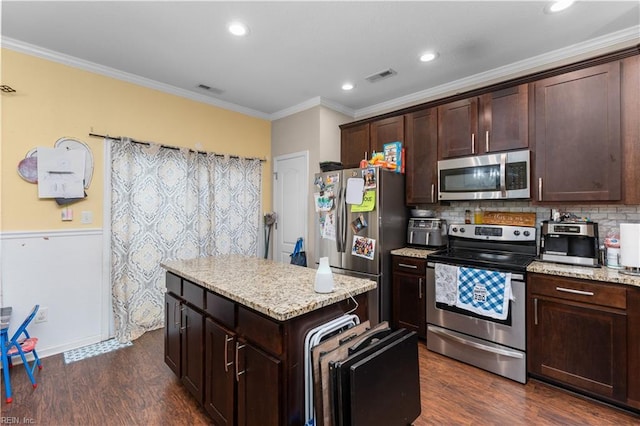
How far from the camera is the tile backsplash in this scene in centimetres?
239

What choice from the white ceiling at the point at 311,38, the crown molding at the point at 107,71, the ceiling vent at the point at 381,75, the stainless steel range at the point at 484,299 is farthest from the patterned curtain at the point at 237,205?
the stainless steel range at the point at 484,299

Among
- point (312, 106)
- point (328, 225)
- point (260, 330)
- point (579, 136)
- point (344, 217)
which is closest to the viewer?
point (260, 330)

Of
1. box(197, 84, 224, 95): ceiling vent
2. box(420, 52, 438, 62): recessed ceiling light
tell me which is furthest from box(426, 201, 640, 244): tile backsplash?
box(197, 84, 224, 95): ceiling vent

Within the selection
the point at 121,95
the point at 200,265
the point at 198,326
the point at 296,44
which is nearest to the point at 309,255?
the point at 200,265

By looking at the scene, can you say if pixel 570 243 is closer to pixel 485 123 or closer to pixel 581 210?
pixel 581 210

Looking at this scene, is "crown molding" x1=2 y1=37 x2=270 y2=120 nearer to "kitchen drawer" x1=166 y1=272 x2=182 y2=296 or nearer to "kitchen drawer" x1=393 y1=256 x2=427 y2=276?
"kitchen drawer" x1=166 y1=272 x2=182 y2=296

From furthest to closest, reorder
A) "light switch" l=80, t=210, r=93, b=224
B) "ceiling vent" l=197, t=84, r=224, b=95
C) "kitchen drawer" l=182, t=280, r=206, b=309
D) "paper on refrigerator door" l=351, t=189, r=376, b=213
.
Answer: "ceiling vent" l=197, t=84, r=224, b=95 < "paper on refrigerator door" l=351, t=189, r=376, b=213 < "light switch" l=80, t=210, r=93, b=224 < "kitchen drawer" l=182, t=280, r=206, b=309

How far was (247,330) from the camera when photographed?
1.50 meters

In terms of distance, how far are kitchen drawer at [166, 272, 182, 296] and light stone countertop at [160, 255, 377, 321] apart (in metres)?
0.07

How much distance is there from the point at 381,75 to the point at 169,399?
3.45 metres

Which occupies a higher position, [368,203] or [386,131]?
[386,131]

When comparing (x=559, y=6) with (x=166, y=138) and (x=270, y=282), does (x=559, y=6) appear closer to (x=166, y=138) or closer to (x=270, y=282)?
(x=270, y=282)

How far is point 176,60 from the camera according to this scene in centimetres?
283

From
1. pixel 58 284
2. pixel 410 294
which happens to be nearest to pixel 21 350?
pixel 58 284
